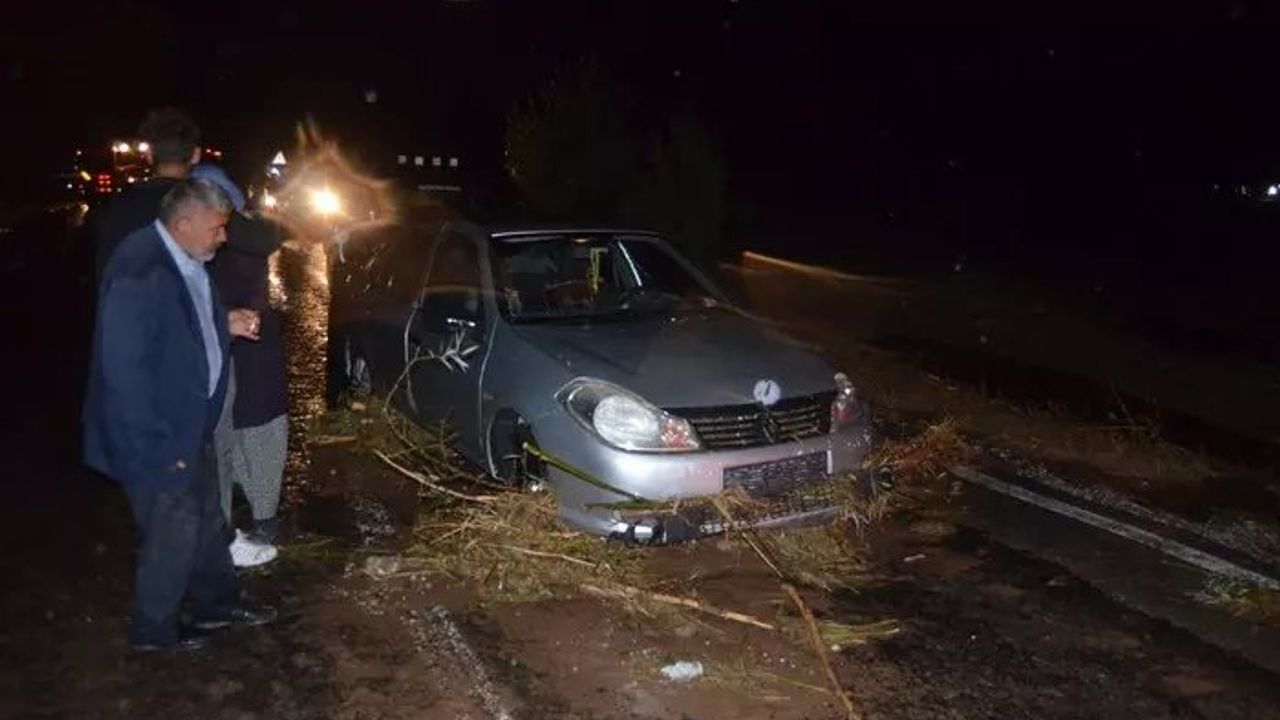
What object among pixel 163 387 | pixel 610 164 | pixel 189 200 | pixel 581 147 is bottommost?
pixel 163 387

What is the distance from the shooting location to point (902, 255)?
20.6 metres

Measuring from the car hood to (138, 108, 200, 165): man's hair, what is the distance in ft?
5.90

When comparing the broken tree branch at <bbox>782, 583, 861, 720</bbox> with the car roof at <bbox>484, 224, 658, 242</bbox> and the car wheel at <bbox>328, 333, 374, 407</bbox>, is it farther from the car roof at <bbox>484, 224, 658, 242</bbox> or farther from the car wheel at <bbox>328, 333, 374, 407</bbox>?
the car wheel at <bbox>328, 333, 374, 407</bbox>

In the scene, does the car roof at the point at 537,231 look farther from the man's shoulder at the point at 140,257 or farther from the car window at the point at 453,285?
the man's shoulder at the point at 140,257

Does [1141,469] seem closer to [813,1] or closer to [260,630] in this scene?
[260,630]

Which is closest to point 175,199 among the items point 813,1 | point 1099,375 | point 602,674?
point 602,674

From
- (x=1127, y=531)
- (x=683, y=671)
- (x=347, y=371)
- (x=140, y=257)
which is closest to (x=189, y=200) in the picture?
(x=140, y=257)

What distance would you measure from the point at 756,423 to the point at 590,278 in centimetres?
180

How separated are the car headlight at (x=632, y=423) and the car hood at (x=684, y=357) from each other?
2.1 inches

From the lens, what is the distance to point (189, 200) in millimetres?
4207

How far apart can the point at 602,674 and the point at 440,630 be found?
778mm

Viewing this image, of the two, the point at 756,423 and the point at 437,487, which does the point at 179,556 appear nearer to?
the point at 437,487

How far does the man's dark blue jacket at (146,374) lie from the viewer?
4.04 meters

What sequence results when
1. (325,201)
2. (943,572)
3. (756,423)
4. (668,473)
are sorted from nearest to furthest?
(668,473) < (756,423) < (943,572) < (325,201)
